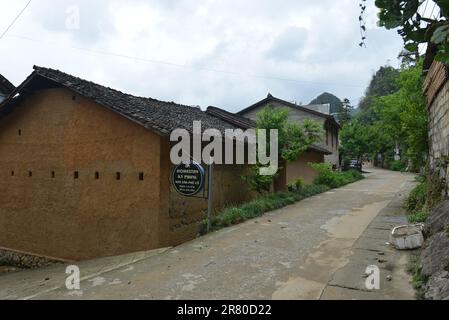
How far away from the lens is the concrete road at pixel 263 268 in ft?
15.2

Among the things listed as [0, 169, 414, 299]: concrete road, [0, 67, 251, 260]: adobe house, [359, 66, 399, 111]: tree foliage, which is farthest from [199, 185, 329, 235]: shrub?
[359, 66, 399, 111]: tree foliage

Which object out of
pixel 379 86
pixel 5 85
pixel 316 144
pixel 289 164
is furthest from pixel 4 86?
pixel 379 86

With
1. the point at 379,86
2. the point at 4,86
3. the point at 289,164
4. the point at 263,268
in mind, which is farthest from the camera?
the point at 379,86

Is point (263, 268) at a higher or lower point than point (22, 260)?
higher

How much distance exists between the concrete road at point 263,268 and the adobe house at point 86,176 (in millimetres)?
1158

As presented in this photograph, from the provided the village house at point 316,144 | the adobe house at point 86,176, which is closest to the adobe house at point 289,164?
the village house at point 316,144

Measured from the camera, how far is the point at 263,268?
5.59 meters

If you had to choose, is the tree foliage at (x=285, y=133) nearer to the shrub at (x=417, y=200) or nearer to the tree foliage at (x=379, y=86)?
the shrub at (x=417, y=200)

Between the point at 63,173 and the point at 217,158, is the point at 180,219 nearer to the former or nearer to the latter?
the point at 217,158

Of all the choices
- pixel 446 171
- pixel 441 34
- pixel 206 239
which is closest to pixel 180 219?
pixel 206 239

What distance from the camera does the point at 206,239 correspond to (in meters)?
7.70

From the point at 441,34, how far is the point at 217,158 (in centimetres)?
929

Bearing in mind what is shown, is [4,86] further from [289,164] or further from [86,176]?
[289,164]

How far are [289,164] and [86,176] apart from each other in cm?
1125
